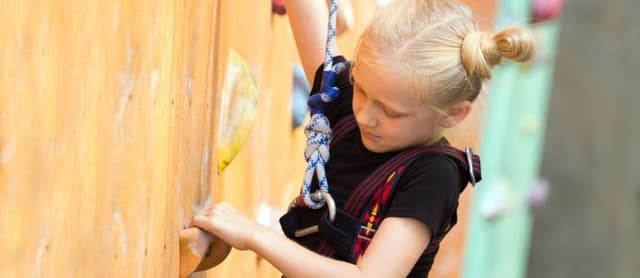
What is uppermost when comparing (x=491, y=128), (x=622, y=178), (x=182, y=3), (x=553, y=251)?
(x=182, y=3)

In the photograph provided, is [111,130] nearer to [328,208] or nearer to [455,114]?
[328,208]

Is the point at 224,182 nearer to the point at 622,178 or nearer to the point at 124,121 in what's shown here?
the point at 124,121

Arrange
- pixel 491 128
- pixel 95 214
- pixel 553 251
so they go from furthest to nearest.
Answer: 1. pixel 553 251
2. pixel 491 128
3. pixel 95 214

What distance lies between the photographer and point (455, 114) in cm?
153

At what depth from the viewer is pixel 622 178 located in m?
6.32

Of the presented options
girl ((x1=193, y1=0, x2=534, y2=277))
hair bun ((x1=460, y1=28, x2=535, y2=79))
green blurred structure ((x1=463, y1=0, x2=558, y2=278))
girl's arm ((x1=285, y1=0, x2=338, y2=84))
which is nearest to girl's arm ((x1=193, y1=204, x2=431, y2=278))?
girl ((x1=193, y1=0, x2=534, y2=277))

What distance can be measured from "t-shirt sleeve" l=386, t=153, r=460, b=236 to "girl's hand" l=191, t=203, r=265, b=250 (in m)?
0.19

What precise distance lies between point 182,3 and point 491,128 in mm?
2623

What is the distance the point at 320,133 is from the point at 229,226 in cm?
19

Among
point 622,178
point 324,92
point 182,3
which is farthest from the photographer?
point 622,178

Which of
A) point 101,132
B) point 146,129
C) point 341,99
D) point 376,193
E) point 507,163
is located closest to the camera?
point 101,132

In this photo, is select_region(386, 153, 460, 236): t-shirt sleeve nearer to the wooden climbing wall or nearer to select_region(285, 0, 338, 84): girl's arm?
the wooden climbing wall

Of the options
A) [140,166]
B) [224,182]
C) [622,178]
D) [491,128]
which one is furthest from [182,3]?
[622,178]

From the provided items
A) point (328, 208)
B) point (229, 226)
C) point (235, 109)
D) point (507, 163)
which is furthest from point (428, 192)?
point (507, 163)
